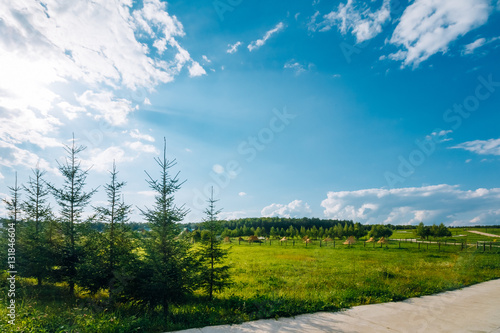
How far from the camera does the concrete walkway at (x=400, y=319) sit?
21.9 ft

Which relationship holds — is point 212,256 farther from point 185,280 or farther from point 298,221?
point 298,221

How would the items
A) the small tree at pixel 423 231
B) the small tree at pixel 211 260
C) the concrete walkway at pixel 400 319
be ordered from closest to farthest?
the concrete walkway at pixel 400 319 → the small tree at pixel 211 260 → the small tree at pixel 423 231

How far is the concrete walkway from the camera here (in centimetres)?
666

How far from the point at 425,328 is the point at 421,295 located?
457 centimetres

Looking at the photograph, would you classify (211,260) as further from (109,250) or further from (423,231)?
(423,231)

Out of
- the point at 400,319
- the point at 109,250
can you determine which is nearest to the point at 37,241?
the point at 109,250

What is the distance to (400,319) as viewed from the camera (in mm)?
7578

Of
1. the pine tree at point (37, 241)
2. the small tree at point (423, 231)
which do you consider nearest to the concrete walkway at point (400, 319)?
the pine tree at point (37, 241)

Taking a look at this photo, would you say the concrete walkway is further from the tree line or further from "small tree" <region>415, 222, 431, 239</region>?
"small tree" <region>415, 222, 431, 239</region>

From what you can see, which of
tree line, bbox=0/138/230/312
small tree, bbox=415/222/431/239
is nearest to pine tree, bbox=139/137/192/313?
tree line, bbox=0/138/230/312

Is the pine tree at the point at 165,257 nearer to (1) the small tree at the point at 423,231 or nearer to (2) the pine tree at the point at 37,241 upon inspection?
(2) the pine tree at the point at 37,241

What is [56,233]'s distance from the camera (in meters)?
12.1

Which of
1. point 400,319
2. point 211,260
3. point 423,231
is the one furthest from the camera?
point 423,231

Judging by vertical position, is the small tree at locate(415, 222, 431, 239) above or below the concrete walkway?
below
